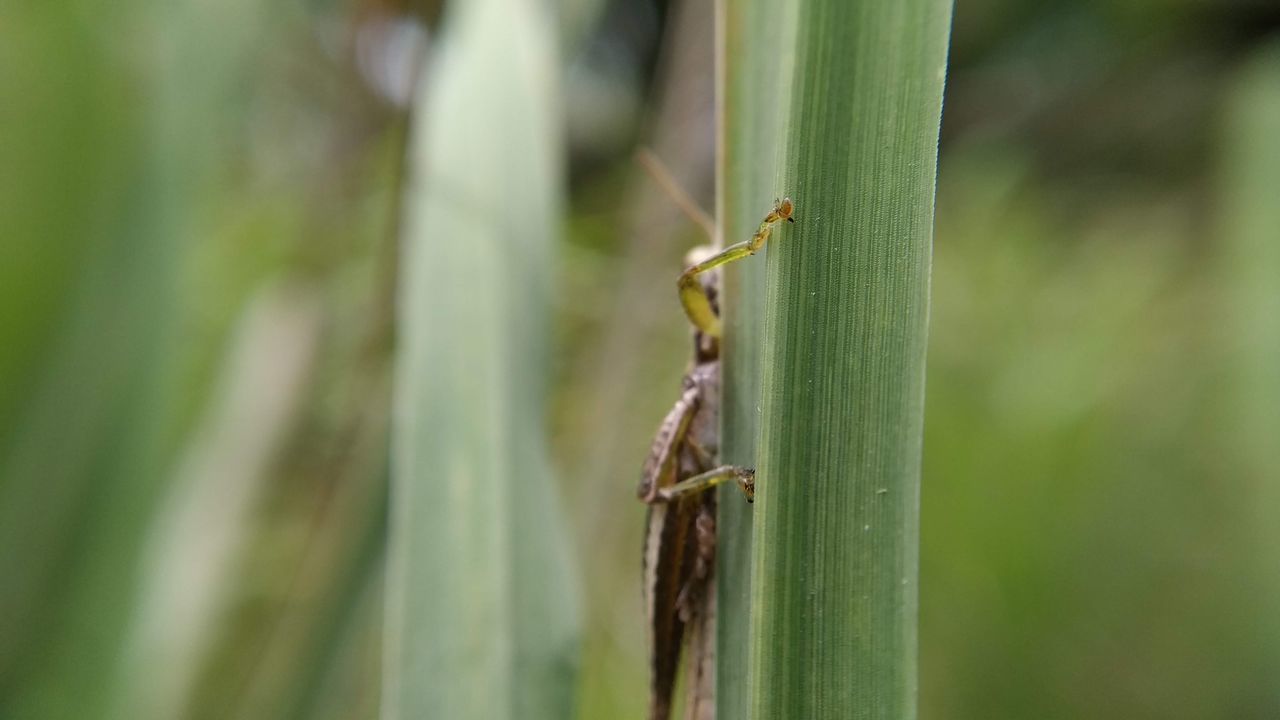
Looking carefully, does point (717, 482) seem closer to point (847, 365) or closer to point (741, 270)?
point (741, 270)

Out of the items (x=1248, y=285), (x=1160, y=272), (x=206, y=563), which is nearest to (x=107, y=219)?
(x=206, y=563)

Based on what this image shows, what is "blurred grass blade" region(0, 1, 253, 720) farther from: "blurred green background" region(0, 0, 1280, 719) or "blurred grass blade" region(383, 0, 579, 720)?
"blurred grass blade" region(383, 0, 579, 720)

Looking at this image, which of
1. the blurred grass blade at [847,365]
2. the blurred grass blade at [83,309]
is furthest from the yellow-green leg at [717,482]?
the blurred grass blade at [83,309]

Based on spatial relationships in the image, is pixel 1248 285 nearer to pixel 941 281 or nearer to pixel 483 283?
pixel 941 281

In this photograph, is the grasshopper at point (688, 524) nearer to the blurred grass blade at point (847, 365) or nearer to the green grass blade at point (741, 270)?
the green grass blade at point (741, 270)

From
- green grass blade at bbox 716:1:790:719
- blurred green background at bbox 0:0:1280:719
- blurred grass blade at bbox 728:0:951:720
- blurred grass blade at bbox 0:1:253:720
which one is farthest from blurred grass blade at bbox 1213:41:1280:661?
blurred grass blade at bbox 0:1:253:720
